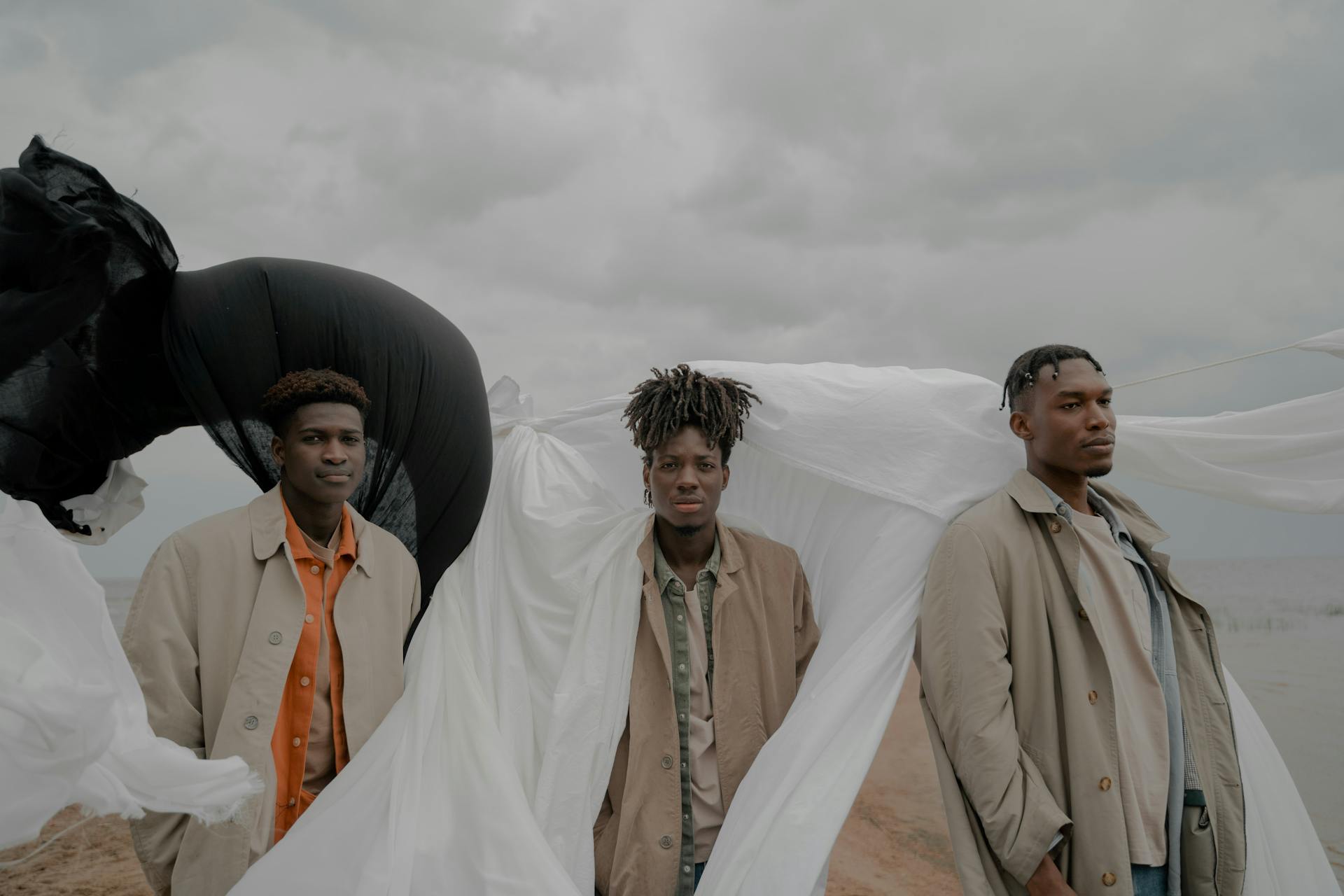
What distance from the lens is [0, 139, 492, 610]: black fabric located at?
2.14 meters

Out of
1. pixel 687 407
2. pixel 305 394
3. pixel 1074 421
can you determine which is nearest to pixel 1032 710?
pixel 1074 421

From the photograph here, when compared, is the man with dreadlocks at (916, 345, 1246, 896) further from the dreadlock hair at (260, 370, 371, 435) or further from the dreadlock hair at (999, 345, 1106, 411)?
the dreadlock hair at (260, 370, 371, 435)

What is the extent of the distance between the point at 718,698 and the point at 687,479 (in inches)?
23.7

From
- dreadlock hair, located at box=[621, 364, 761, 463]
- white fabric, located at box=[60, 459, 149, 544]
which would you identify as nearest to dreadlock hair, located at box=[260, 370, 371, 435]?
white fabric, located at box=[60, 459, 149, 544]

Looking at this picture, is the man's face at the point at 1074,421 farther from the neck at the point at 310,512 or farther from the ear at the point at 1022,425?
the neck at the point at 310,512

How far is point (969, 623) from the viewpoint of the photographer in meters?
2.13

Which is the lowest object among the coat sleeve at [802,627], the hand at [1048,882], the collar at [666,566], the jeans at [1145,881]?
the jeans at [1145,881]

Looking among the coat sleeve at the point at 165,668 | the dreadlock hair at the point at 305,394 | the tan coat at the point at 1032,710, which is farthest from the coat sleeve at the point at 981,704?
the coat sleeve at the point at 165,668

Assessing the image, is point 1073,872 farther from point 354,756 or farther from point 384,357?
point 384,357

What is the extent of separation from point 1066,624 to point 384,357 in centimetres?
204

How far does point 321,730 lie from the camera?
6.80 ft

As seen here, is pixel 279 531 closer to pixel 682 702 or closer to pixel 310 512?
pixel 310 512

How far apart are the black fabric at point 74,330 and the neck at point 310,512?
63cm

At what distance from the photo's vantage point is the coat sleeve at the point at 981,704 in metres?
2.00
